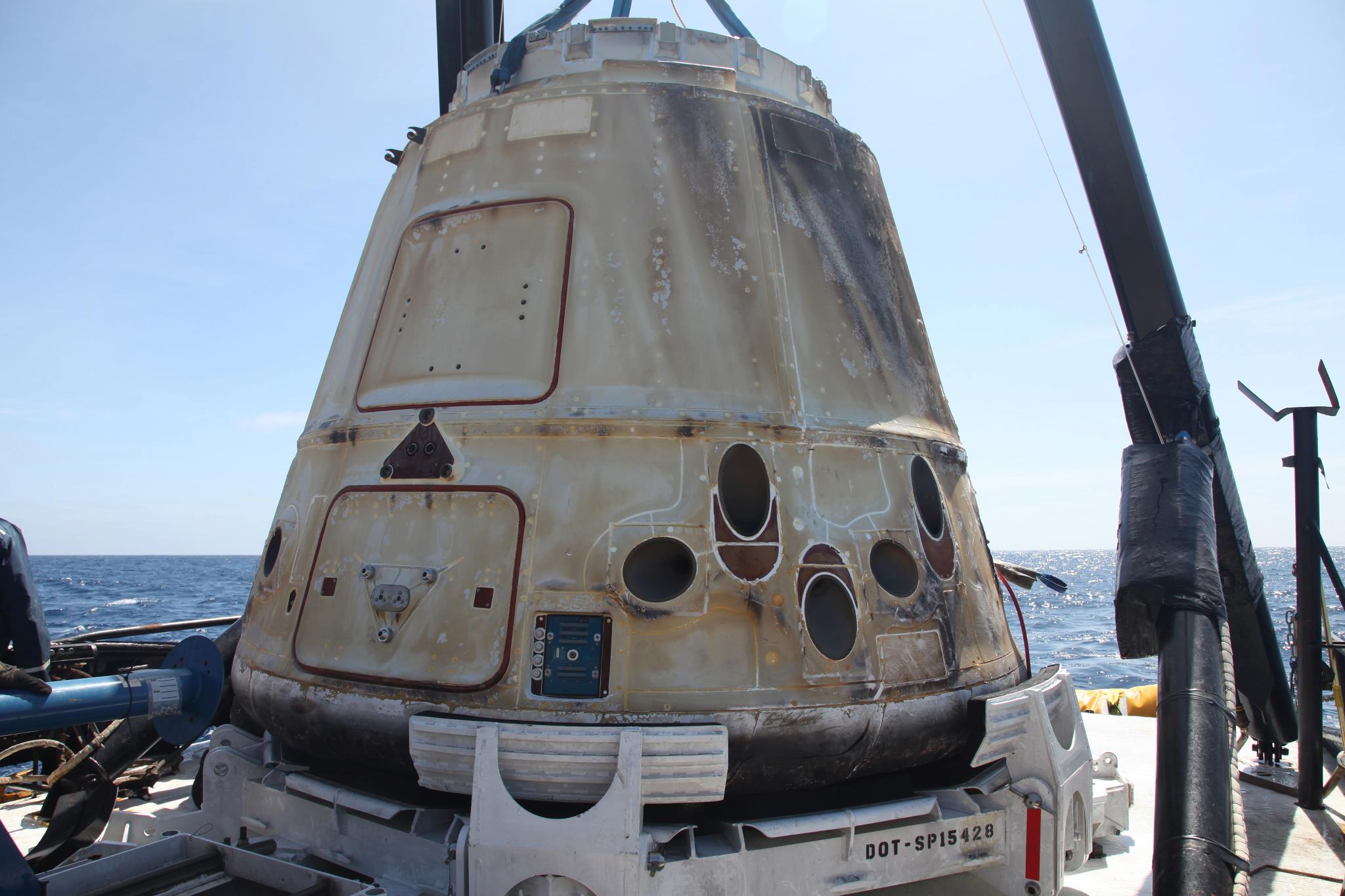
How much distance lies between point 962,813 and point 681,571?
1.19m

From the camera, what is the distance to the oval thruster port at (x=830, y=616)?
2844mm

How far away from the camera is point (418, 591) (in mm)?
2875

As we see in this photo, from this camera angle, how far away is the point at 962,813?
2.81 metres

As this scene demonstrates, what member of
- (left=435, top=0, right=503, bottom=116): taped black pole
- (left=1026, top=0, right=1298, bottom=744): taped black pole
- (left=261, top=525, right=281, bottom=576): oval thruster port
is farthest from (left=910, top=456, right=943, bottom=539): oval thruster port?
(left=435, top=0, right=503, bottom=116): taped black pole

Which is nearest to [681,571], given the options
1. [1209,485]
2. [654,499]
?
[654,499]

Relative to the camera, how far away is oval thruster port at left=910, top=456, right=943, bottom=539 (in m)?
3.33

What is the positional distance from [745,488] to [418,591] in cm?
115

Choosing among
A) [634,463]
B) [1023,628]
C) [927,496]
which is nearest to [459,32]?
[634,463]

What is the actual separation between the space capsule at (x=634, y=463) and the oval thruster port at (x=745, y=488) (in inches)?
0.4

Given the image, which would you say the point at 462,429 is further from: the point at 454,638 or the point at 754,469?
the point at 754,469

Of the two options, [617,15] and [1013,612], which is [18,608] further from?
[1013,612]

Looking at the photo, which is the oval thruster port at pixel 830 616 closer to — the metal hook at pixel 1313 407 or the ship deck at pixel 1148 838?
the ship deck at pixel 1148 838

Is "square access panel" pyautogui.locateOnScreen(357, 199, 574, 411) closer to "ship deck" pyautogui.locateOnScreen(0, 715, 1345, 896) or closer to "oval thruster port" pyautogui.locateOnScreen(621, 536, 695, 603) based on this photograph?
"oval thruster port" pyautogui.locateOnScreen(621, 536, 695, 603)

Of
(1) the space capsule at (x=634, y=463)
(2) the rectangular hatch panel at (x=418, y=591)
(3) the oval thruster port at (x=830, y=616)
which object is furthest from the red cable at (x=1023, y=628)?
(2) the rectangular hatch panel at (x=418, y=591)
